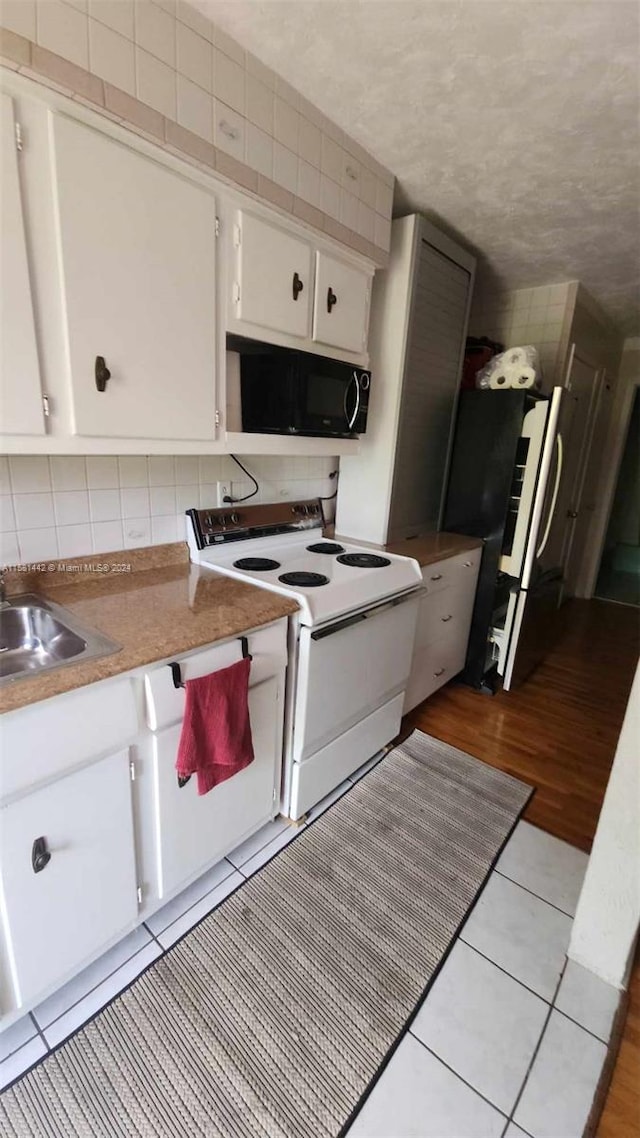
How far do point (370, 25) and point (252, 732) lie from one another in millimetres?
1964

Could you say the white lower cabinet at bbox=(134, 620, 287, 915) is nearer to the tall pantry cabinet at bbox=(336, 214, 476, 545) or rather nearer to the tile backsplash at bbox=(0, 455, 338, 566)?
the tile backsplash at bbox=(0, 455, 338, 566)

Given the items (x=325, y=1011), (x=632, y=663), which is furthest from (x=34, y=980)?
(x=632, y=663)

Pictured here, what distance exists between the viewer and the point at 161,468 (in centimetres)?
178

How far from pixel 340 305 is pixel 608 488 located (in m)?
3.71

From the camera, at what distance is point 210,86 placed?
1.29m

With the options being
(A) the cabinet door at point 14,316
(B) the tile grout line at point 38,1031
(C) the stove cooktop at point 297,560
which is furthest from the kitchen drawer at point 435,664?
(A) the cabinet door at point 14,316

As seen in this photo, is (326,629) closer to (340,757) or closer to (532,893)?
(340,757)

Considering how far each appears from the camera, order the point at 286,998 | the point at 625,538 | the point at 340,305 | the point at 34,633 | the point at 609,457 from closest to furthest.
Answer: the point at 286,998, the point at 34,633, the point at 340,305, the point at 609,457, the point at 625,538

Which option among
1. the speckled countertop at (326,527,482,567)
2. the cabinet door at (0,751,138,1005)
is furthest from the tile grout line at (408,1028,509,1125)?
the speckled countertop at (326,527,482,567)

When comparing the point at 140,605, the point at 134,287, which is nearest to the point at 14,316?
the point at 134,287

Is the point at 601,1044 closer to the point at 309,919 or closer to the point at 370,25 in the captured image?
the point at 309,919

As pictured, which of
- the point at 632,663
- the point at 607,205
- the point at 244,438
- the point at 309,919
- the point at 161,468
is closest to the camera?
the point at 309,919

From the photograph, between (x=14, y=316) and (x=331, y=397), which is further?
(x=331, y=397)

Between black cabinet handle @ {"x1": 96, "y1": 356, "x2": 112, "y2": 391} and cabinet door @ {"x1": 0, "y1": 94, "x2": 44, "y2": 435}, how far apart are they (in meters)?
0.14
